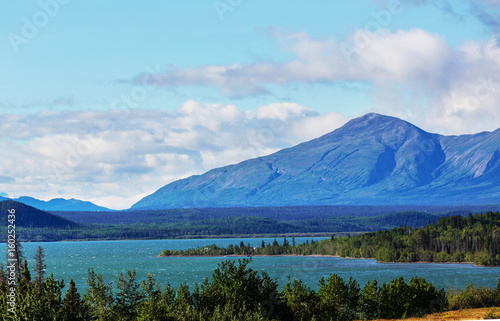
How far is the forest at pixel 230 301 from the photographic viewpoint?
51.0m

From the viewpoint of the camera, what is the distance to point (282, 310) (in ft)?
209

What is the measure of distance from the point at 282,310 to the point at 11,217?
79.8 feet

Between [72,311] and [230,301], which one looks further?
[230,301]

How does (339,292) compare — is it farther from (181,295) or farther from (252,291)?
(181,295)

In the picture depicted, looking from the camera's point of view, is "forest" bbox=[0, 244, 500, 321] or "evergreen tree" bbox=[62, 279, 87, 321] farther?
"evergreen tree" bbox=[62, 279, 87, 321]

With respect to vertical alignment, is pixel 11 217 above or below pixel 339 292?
above

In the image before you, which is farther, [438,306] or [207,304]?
[438,306]

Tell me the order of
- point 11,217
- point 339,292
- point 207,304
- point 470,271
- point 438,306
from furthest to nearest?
1. point 470,271
2. point 438,306
3. point 339,292
4. point 207,304
5. point 11,217

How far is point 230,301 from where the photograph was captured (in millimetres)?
61406

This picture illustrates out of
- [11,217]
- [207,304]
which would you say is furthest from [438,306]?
[11,217]

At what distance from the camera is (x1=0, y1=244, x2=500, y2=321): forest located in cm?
5103

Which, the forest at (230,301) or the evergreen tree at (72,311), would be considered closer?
the forest at (230,301)

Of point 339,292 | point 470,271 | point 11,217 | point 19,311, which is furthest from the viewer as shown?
point 470,271

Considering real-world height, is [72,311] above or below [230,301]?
above
